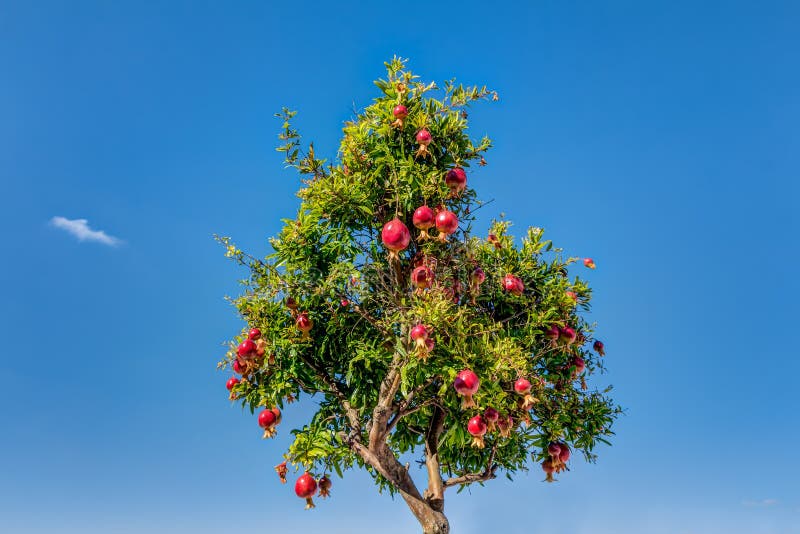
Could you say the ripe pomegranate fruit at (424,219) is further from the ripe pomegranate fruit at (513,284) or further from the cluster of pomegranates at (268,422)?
the cluster of pomegranates at (268,422)

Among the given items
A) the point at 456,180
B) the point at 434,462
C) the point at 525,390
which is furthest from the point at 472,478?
the point at 456,180

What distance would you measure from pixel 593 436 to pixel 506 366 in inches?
148

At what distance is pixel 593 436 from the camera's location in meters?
13.1

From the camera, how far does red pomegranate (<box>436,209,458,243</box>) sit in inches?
413

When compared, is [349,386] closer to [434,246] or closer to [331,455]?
[331,455]

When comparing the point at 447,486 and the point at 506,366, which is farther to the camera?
the point at 447,486

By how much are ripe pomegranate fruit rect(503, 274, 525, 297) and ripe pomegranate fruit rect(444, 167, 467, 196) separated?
1.70m

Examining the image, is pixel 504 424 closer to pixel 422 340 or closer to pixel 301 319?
pixel 422 340

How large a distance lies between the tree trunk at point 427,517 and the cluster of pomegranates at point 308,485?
1.69 m

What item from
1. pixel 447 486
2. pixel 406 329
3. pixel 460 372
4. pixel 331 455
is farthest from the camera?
pixel 447 486

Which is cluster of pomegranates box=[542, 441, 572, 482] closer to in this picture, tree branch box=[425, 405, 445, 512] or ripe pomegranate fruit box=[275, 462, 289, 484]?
tree branch box=[425, 405, 445, 512]

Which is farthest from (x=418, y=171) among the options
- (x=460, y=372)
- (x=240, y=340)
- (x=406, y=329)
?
(x=240, y=340)

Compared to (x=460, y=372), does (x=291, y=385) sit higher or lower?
higher

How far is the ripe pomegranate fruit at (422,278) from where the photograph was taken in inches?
420
